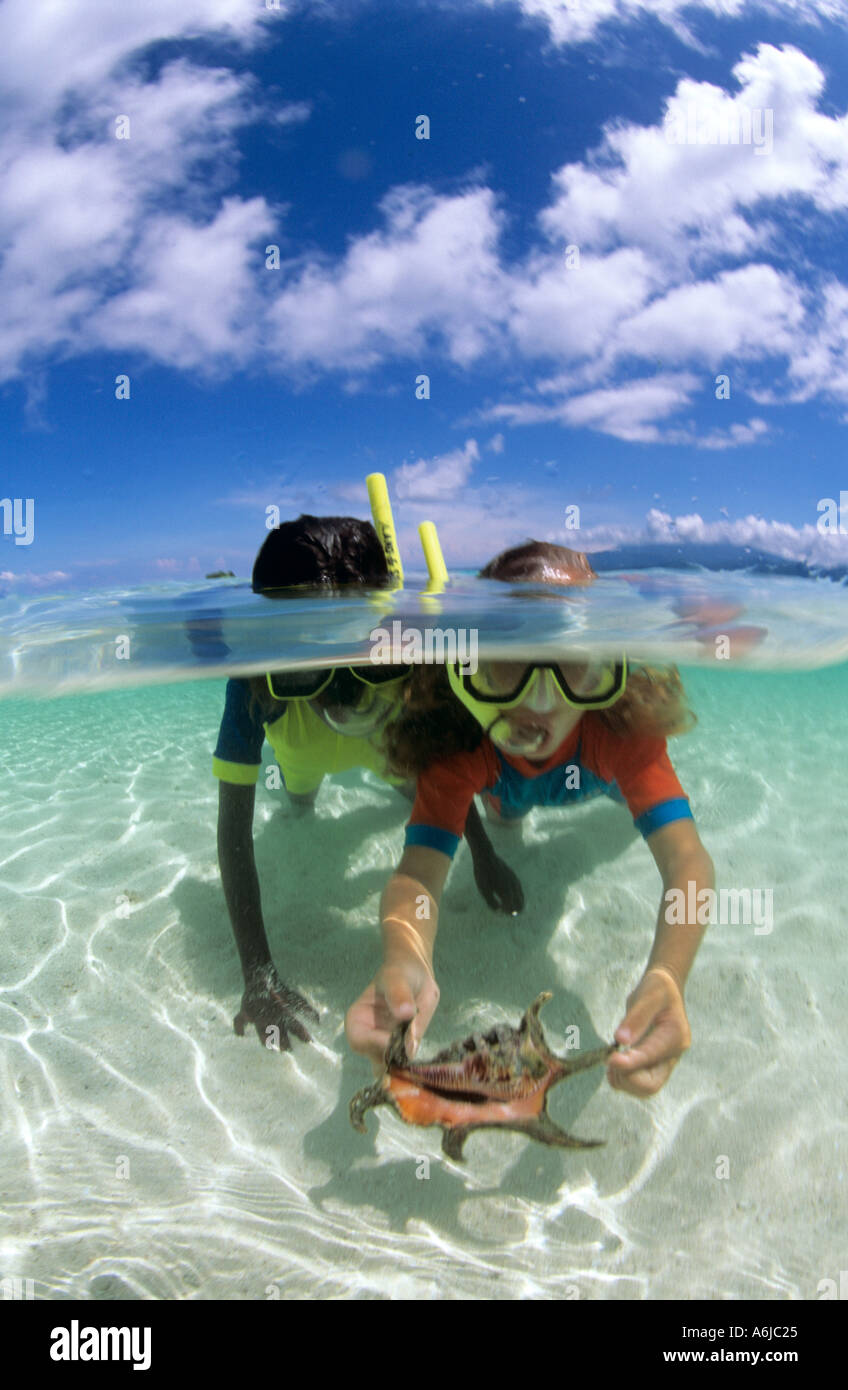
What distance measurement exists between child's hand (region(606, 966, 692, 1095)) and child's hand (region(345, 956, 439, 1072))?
2.55 ft

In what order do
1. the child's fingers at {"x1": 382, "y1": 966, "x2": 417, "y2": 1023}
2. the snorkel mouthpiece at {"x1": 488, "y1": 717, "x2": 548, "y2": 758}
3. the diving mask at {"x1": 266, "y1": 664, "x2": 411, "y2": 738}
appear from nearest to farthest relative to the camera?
the child's fingers at {"x1": 382, "y1": 966, "x2": 417, "y2": 1023} → the snorkel mouthpiece at {"x1": 488, "y1": 717, "x2": 548, "y2": 758} → the diving mask at {"x1": 266, "y1": 664, "x2": 411, "y2": 738}

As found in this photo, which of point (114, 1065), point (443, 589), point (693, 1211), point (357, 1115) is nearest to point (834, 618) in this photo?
point (443, 589)

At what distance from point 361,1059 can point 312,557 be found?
11.2 feet

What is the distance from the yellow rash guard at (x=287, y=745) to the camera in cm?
420

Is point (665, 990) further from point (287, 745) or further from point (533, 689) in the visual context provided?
point (287, 745)

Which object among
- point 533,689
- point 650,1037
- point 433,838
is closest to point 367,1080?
point 433,838

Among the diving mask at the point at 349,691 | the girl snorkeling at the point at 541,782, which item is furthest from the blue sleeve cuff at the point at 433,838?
the diving mask at the point at 349,691

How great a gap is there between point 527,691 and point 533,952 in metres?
1.92

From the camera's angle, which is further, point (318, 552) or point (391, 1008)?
point (318, 552)

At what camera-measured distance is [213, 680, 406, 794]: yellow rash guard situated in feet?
13.8

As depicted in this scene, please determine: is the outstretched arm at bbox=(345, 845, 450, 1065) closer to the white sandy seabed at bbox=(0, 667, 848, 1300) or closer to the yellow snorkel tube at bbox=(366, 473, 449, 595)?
Result: the white sandy seabed at bbox=(0, 667, 848, 1300)

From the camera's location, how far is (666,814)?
343 centimetres

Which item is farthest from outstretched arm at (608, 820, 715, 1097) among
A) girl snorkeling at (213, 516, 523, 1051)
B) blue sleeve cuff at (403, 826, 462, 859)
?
girl snorkeling at (213, 516, 523, 1051)
